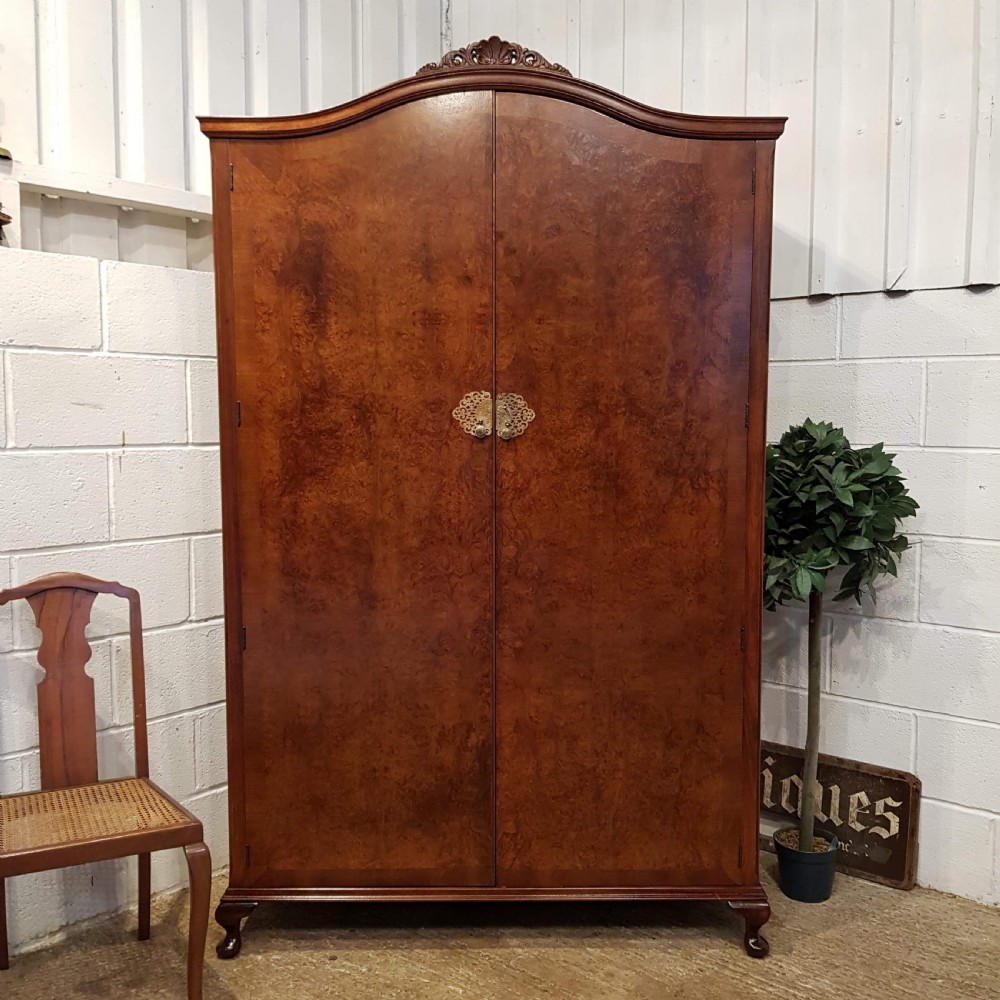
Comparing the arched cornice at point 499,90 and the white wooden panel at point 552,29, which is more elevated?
the white wooden panel at point 552,29

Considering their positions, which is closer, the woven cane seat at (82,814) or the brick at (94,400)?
the woven cane seat at (82,814)

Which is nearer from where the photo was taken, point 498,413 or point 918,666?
point 498,413

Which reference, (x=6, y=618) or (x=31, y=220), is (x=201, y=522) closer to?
(x=6, y=618)

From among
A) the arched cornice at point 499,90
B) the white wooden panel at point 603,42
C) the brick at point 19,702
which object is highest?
the white wooden panel at point 603,42

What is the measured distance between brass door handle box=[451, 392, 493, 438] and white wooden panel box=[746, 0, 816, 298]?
0.94 m

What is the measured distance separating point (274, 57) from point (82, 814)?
183 cm

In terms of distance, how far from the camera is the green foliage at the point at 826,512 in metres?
2.02

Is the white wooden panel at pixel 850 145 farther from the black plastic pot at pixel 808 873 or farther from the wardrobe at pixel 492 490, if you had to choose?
the black plastic pot at pixel 808 873

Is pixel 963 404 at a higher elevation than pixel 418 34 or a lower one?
lower

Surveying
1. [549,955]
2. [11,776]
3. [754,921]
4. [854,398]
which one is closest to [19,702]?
[11,776]

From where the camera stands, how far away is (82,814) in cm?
174

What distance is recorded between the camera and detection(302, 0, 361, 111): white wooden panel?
2441mm

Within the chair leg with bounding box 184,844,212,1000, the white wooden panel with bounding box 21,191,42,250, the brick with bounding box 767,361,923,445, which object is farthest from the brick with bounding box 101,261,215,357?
the brick with bounding box 767,361,923,445

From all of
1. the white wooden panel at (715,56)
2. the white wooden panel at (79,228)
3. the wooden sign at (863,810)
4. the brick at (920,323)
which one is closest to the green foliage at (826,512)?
the brick at (920,323)
